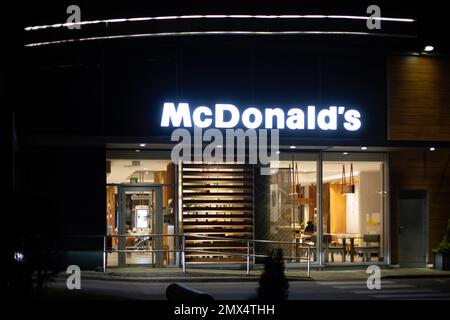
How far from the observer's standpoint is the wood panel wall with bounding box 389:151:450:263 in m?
23.3

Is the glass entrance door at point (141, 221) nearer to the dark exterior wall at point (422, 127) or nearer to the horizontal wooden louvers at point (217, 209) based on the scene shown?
the horizontal wooden louvers at point (217, 209)

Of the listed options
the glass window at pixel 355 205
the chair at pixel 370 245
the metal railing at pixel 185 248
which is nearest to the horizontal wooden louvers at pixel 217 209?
the metal railing at pixel 185 248

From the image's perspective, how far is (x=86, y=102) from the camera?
69.1 feet

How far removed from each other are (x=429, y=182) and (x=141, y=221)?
9553mm

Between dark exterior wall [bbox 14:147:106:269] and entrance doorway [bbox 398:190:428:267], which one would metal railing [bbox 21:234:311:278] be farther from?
entrance doorway [bbox 398:190:428:267]

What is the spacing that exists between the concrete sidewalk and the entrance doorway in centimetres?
70

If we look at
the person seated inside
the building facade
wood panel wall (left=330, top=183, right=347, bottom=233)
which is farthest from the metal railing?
wood panel wall (left=330, top=183, right=347, bottom=233)

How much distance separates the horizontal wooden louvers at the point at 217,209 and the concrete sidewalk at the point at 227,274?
109 centimetres

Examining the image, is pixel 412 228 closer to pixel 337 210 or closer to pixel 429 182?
pixel 429 182

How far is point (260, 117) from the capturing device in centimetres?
2170

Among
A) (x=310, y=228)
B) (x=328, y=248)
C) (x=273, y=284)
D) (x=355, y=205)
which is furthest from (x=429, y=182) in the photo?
(x=273, y=284)

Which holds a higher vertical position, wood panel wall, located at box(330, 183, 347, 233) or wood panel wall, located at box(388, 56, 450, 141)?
wood panel wall, located at box(388, 56, 450, 141)

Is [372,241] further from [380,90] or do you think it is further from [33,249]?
[33,249]
